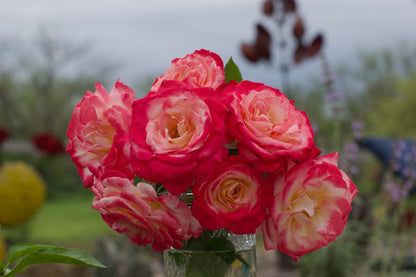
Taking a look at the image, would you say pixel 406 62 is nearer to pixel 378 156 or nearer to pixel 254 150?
pixel 378 156

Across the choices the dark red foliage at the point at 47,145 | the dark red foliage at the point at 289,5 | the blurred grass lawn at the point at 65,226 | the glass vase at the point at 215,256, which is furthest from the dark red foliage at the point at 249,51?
the glass vase at the point at 215,256

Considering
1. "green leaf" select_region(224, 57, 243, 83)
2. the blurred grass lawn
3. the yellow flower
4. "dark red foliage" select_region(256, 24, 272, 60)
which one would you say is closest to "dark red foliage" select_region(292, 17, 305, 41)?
"dark red foliage" select_region(256, 24, 272, 60)

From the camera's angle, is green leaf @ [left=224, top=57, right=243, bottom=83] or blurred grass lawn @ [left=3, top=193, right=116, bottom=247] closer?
green leaf @ [left=224, top=57, right=243, bottom=83]

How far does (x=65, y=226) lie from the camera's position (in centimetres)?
798

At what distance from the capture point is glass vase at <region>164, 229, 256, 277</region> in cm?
77

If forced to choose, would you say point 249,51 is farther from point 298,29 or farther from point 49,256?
point 49,256

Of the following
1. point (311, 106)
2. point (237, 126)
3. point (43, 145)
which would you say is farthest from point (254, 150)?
point (311, 106)

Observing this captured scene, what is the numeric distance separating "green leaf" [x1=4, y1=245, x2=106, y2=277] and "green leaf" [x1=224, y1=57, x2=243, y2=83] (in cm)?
36

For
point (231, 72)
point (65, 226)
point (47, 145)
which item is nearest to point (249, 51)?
point (47, 145)

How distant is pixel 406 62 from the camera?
15.1 m

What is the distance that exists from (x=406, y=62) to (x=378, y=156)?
28.7 feet

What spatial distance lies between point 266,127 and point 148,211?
21 centimetres

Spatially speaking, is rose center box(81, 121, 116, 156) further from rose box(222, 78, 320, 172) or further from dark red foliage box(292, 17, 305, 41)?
dark red foliage box(292, 17, 305, 41)

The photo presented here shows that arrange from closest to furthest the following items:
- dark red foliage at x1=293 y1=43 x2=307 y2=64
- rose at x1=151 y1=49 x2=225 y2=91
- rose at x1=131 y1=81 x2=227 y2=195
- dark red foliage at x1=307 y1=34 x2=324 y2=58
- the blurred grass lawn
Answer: rose at x1=131 y1=81 x2=227 y2=195 < rose at x1=151 y1=49 x2=225 y2=91 < dark red foliage at x1=307 y1=34 x2=324 y2=58 < dark red foliage at x1=293 y1=43 x2=307 y2=64 < the blurred grass lawn
